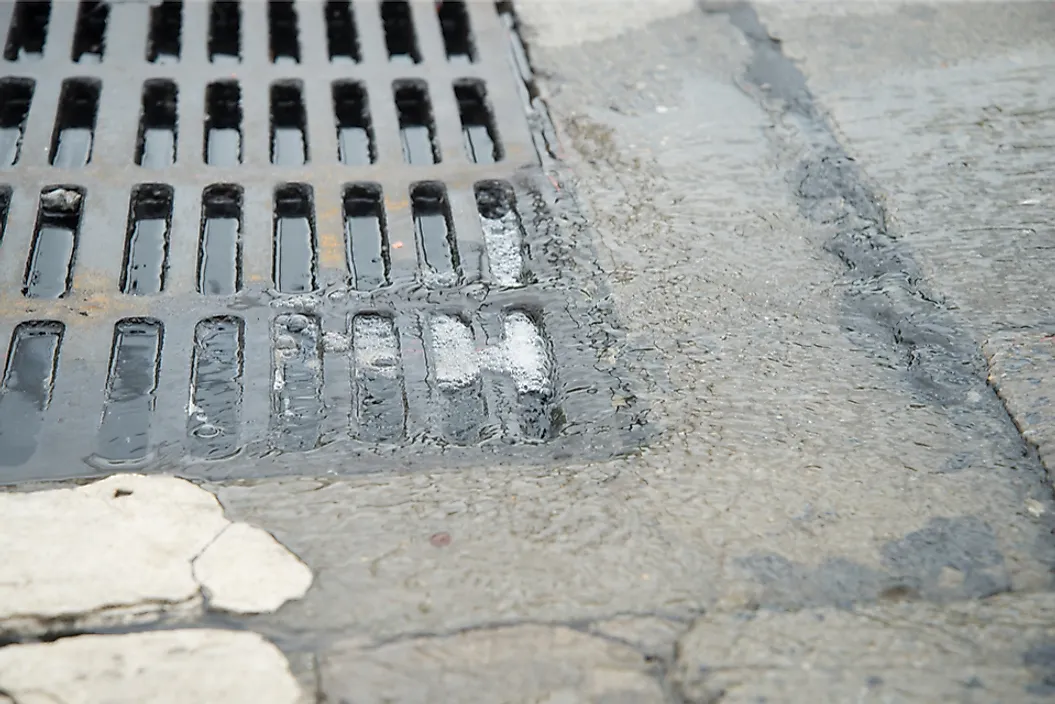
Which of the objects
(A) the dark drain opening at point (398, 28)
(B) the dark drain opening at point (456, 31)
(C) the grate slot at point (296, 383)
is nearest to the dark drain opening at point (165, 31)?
(A) the dark drain opening at point (398, 28)

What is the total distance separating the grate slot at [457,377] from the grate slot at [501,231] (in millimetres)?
158

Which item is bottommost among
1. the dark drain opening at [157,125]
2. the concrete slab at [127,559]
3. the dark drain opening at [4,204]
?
the concrete slab at [127,559]

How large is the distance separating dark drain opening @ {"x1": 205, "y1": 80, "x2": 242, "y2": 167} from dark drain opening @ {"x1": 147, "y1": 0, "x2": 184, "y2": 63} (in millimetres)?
174

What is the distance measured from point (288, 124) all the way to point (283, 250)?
0.48m

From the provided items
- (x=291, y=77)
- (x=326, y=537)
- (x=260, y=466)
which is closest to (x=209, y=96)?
(x=291, y=77)

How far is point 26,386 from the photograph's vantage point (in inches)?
69.0

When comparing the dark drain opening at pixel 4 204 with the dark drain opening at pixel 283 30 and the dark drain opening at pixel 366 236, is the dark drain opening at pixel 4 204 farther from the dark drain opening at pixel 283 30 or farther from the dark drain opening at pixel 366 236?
the dark drain opening at pixel 283 30

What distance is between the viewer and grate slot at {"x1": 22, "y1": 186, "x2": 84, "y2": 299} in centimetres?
197

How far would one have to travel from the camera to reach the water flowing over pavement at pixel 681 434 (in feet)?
4.44

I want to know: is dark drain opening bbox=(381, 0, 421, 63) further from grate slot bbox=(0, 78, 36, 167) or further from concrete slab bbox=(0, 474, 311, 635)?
concrete slab bbox=(0, 474, 311, 635)

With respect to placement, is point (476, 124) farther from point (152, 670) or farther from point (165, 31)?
point (152, 670)

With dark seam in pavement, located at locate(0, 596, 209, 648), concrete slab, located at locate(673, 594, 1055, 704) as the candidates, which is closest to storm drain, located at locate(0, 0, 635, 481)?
dark seam in pavement, located at locate(0, 596, 209, 648)

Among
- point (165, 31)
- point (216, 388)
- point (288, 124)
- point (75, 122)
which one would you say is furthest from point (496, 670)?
point (165, 31)

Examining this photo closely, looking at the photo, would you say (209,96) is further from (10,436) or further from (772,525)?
(772,525)
